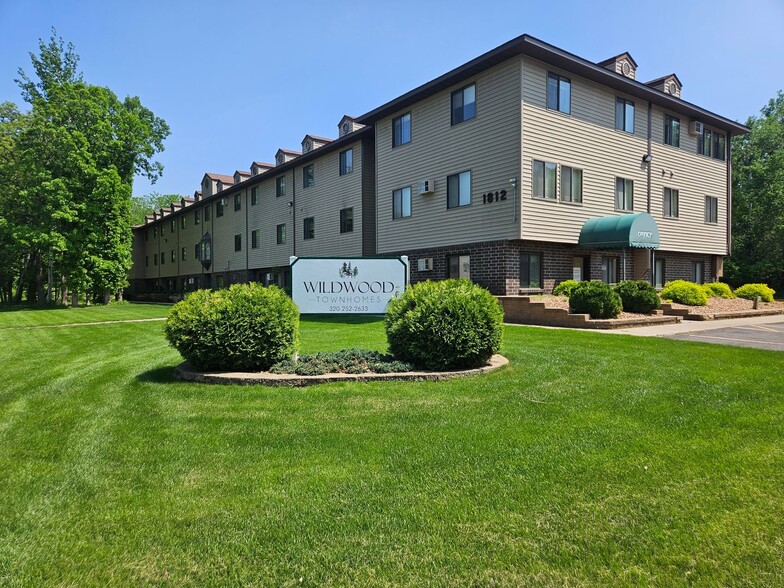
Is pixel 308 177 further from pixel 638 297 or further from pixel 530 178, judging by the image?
pixel 638 297

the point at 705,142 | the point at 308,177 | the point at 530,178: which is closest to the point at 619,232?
the point at 530,178

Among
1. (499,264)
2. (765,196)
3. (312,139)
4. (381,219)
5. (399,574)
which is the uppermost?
(312,139)

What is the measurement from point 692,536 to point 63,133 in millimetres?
35567

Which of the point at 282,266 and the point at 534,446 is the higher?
the point at 282,266

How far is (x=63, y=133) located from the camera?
2889cm

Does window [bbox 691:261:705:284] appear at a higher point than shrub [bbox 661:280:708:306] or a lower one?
higher

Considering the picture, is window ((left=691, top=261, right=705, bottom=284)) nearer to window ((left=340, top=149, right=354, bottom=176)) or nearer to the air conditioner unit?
the air conditioner unit

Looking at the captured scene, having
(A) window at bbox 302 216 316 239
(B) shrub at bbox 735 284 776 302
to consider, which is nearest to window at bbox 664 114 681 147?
(B) shrub at bbox 735 284 776 302

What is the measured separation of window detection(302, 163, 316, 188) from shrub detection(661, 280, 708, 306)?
18012 millimetres

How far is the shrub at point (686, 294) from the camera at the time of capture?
16.5m

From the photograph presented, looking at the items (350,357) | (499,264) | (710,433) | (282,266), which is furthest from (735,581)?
(282,266)

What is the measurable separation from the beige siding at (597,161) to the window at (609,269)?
1.87 metres

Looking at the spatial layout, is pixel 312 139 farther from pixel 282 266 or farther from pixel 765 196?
pixel 765 196

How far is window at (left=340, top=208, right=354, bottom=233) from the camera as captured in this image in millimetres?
23547
